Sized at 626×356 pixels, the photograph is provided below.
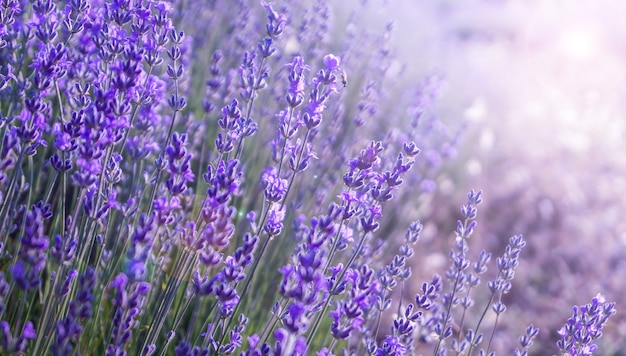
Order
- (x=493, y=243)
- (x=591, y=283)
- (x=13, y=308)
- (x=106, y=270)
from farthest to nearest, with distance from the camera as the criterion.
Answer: (x=493, y=243) → (x=591, y=283) → (x=13, y=308) → (x=106, y=270)

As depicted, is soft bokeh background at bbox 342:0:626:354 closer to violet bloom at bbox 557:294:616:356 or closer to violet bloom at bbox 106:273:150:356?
violet bloom at bbox 557:294:616:356

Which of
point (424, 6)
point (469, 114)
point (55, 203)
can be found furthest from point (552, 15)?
point (55, 203)

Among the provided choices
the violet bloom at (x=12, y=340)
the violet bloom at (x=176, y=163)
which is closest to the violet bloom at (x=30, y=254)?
the violet bloom at (x=12, y=340)

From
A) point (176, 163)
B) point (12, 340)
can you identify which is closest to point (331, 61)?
point (176, 163)

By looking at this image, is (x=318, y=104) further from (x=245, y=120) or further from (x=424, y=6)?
(x=424, y=6)

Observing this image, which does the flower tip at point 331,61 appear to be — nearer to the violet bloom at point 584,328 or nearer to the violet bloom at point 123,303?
the violet bloom at point 123,303

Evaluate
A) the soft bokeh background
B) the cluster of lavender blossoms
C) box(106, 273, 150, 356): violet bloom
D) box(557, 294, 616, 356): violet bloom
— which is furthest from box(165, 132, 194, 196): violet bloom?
the soft bokeh background

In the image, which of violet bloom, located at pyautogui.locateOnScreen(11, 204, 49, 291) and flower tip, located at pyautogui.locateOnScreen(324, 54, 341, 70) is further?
flower tip, located at pyautogui.locateOnScreen(324, 54, 341, 70)

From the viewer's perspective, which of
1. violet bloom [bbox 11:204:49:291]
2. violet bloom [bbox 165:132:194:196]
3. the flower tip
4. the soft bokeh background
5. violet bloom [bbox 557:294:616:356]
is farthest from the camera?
the soft bokeh background
